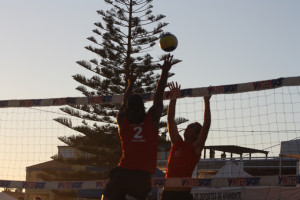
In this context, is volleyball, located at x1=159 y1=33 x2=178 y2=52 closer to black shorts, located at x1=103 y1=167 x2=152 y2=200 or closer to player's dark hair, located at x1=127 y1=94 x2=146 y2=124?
player's dark hair, located at x1=127 y1=94 x2=146 y2=124

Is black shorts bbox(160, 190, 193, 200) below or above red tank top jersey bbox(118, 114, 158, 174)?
below

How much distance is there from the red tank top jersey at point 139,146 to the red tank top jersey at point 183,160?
1.00 metres

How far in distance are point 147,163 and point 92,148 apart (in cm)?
2500

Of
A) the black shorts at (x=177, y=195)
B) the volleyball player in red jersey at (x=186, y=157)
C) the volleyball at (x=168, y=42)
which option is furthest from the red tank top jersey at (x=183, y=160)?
the volleyball at (x=168, y=42)

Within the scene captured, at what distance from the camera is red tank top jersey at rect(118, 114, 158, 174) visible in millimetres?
5008

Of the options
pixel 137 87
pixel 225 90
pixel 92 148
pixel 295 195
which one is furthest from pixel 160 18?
pixel 225 90

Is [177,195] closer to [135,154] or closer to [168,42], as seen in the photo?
[135,154]

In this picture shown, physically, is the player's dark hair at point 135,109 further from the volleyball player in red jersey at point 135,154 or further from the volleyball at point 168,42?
the volleyball at point 168,42

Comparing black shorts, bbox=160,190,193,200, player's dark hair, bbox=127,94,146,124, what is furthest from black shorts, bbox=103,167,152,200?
black shorts, bbox=160,190,193,200

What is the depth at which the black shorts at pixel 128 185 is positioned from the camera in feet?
16.1

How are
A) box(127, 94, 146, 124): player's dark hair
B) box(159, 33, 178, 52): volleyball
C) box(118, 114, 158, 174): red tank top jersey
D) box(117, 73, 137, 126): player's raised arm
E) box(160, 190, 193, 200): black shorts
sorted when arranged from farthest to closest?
box(159, 33, 178, 52): volleyball → box(160, 190, 193, 200): black shorts → box(117, 73, 137, 126): player's raised arm → box(118, 114, 158, 174): red tank top jersey → box(127, 94, 146, 124): player's dark hair

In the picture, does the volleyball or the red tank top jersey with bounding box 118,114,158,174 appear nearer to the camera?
the red tank top jersey with bounding box 118,114,158,174

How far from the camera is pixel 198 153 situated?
20.0 feet

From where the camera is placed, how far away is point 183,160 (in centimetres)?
605
